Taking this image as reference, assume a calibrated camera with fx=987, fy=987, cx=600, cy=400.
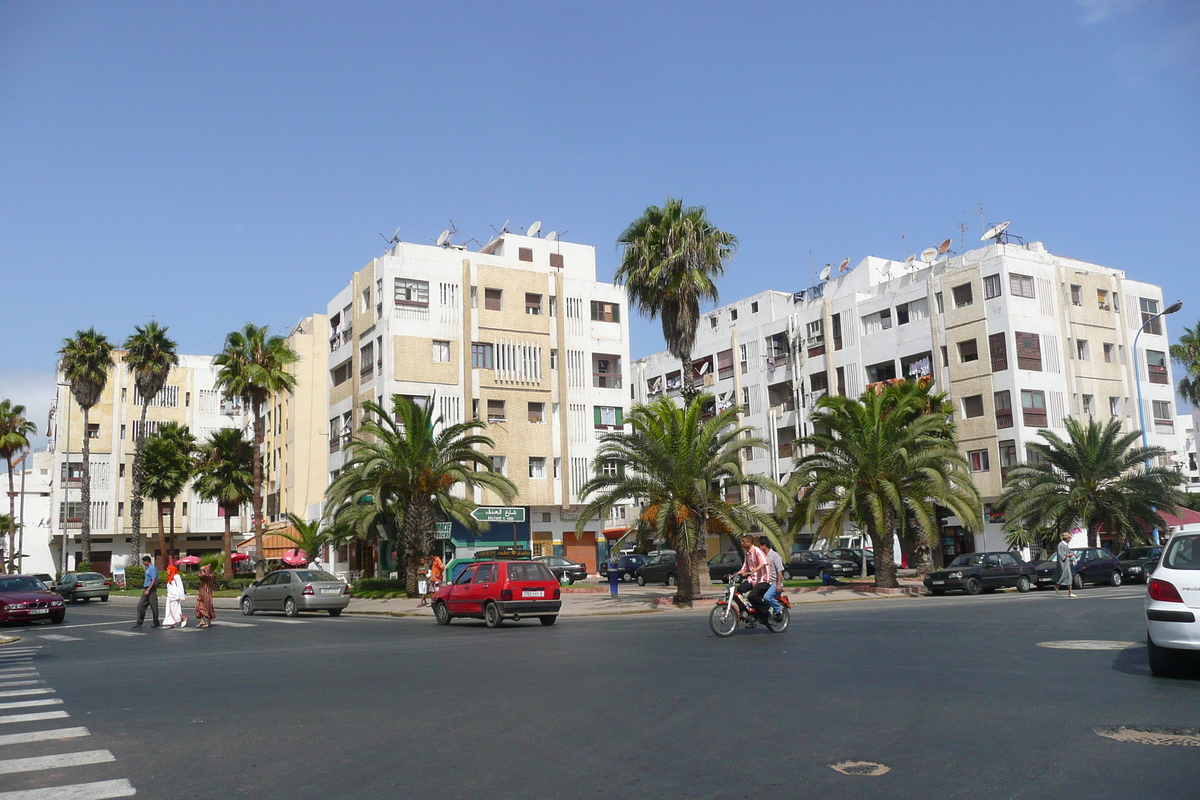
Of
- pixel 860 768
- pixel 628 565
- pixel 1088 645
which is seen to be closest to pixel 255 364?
pixel 628 565

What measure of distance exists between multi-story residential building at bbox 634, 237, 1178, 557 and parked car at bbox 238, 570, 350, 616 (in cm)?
2382

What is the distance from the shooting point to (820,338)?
6325 cm

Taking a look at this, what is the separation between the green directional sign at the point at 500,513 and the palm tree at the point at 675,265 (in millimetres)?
17252

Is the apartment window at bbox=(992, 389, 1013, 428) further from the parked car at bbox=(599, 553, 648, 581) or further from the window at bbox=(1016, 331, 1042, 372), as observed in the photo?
the parked car at bbox=(599, 553, 648, 581)

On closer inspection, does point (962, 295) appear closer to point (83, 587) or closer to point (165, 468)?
point (83, 587)

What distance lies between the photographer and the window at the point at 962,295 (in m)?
54.1

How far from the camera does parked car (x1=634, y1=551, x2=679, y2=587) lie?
42562 millimetres

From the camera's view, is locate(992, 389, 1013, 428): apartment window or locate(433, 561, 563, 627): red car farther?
locate(992, 389, 1013, 428): apartment window

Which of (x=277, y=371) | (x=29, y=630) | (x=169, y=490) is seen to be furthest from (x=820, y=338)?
(x=29, y=630)

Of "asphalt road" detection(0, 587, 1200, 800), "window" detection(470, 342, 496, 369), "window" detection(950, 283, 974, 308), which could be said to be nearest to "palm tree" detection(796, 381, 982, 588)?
"asphalt road" detection(0, 587, 1200, 800)

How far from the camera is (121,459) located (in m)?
82.6

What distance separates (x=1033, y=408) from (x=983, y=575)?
Result: 2158 cm

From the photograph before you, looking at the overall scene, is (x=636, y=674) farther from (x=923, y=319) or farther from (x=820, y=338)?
(x=820, y=338)

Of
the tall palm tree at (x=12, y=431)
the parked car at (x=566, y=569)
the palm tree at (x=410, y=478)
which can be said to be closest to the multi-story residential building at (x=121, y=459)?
the tall palm tree at (x=12, y=431)
